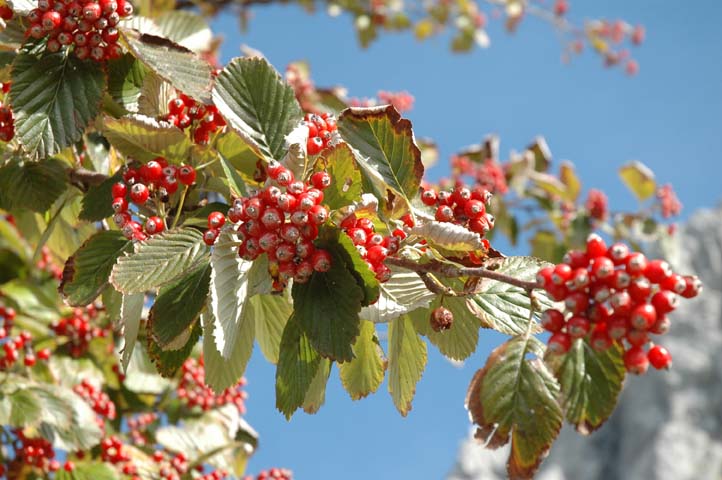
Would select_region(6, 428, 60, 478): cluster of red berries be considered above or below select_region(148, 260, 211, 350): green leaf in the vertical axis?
below

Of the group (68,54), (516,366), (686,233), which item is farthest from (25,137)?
(686,233)

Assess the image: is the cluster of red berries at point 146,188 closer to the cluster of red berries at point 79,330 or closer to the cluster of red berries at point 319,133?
the cluster of red berries at point 319,133

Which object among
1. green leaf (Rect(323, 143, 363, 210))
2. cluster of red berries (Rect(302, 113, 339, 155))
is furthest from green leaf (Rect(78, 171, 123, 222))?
green leaf (Rect(323, 143, 363, 210))

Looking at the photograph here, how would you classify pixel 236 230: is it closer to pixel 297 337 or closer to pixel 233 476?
pixel 297 337

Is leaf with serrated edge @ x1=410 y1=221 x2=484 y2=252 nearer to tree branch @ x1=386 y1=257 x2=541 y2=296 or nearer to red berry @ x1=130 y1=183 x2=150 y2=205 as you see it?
tree branch @ x1=386 y1=257 x2=541 y2=296

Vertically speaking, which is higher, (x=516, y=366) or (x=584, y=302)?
(x=584, y=302)

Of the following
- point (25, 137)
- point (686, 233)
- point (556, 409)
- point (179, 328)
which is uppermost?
point (686, 233)

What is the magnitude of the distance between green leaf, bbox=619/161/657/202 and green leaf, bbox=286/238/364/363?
448 cm

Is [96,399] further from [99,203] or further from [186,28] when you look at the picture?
[99,203]

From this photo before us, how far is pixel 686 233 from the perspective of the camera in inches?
4648

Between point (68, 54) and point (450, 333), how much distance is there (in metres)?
1.28

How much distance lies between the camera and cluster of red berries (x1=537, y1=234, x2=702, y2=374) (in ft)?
4.56

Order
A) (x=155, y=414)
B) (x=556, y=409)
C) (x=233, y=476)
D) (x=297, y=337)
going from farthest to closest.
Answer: (x=155, y=414), (x=233, y=476), (x=297, y=337), (x=556, y=409)

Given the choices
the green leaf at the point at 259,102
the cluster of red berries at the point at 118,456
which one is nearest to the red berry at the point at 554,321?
the green leaf at the point at 259,102
